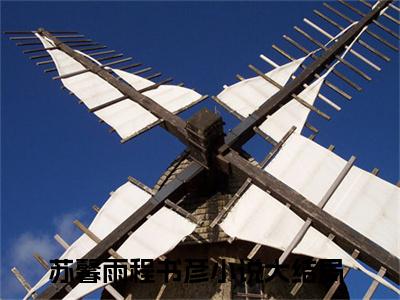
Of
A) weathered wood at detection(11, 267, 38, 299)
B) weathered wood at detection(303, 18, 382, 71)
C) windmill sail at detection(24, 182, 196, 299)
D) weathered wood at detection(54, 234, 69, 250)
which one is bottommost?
weathered wood at detection(11, 267, 38, 299)

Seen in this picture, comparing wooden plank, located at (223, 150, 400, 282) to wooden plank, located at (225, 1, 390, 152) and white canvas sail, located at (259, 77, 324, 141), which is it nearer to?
wooden plank, located at (225, 1, 390, 152)

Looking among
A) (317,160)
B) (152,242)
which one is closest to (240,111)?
(317,160)

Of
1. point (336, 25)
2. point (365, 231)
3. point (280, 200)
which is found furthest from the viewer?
point (336, 25)

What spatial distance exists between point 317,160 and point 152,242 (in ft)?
8.53

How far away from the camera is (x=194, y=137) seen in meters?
7.53

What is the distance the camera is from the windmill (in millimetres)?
6574

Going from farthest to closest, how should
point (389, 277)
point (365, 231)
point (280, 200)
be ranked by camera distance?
point (280, 200) < point (365, 231) < point (389, 277)

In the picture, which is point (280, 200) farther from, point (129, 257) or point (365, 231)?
point (129, 257)

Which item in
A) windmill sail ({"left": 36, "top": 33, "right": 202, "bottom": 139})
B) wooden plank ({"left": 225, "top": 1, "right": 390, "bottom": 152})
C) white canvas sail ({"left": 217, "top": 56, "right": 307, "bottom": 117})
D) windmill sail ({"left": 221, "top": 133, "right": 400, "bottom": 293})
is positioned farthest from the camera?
white canvas sail ({"left": 217, "top": 56, "right": 307, "bottom": 117})

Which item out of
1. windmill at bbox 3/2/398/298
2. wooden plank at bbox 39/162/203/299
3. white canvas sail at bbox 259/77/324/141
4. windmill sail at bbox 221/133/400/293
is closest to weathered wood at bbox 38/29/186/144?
windmill at bbox 3/2/398/298

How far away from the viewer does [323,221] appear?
257 inches

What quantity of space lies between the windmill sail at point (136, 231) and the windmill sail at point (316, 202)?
0.73 m

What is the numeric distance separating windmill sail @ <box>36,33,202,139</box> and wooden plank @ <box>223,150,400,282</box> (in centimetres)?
202

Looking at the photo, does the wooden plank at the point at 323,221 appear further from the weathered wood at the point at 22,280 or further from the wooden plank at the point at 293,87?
the weathered wood at the point at 22,280
